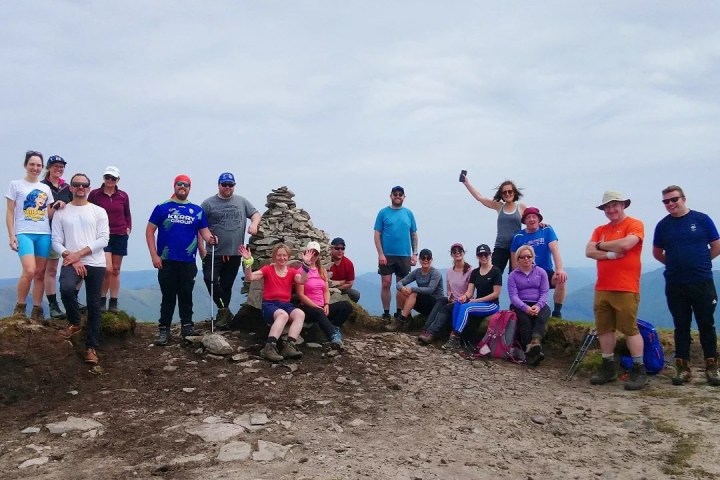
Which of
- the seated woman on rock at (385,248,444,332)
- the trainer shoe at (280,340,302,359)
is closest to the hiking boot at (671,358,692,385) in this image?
the seated woman on rock at (385,248,444,332)

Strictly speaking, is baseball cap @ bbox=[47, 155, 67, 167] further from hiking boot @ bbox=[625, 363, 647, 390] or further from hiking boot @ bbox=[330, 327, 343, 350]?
hiking boot @ bbox=[625, 363, 647, 390]

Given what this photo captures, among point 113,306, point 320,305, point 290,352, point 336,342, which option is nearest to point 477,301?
point 336,342

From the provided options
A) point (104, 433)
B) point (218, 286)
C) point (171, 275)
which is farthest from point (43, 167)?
point (104, 433)

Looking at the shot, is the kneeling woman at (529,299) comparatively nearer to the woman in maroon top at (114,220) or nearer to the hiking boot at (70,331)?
the woman in maroon top at (114,220)

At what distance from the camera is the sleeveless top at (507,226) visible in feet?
37.1

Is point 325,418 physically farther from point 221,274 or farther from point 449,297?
point 449,297

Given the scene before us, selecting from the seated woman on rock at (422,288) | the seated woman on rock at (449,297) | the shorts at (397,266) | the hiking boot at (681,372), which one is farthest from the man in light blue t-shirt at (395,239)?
the hiking boot at (681,372)

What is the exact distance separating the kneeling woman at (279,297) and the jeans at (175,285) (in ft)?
3.42

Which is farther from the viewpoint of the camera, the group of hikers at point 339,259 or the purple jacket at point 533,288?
the purple jacket at point 533,288

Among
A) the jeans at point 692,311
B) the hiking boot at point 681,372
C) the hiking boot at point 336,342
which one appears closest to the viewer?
the jeans at point 692,311

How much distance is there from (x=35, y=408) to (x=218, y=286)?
400cm

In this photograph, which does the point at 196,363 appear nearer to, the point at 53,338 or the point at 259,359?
the point at 259,359

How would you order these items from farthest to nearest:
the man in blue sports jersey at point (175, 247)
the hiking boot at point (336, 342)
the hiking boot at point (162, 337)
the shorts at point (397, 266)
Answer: the shorts at point (397, 266), the hiking boot at point (336, 342), the hiking boot at point (162, 337), the man in blue sports jersey at point (175, 247)

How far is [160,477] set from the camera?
5090 mm
